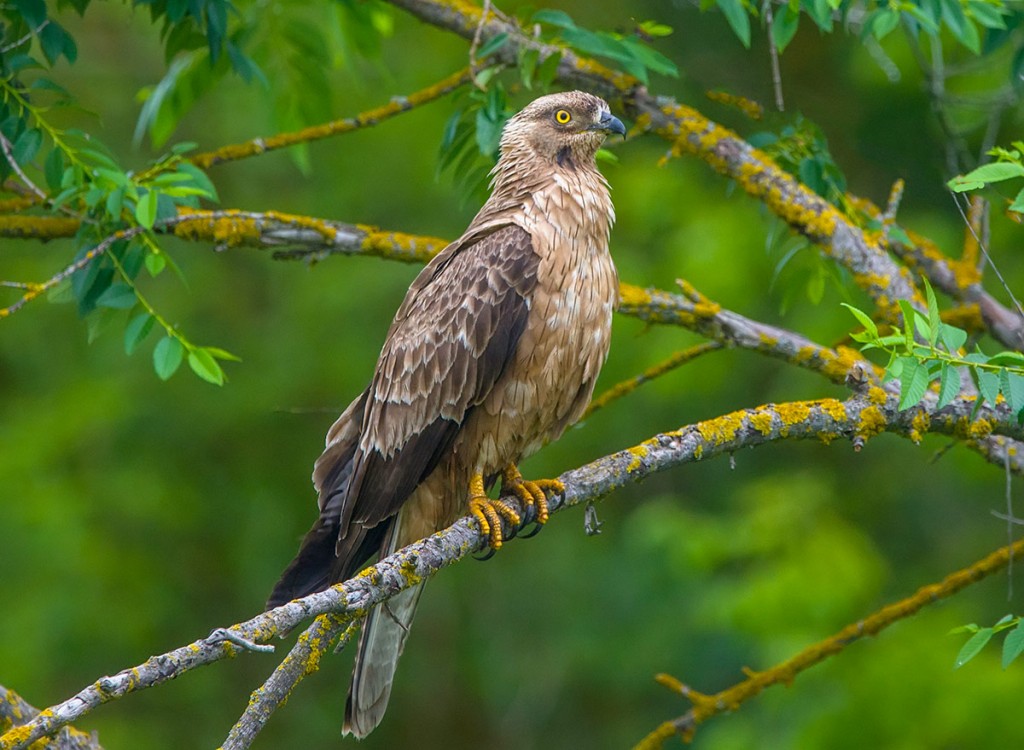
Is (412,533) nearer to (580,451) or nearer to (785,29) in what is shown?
(785,29)

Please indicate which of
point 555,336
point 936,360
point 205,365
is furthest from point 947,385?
point 205,365

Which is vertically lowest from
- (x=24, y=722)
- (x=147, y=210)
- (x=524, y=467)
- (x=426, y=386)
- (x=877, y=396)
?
(x=524, y=467)

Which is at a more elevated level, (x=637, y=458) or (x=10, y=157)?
(x=10, y=157)

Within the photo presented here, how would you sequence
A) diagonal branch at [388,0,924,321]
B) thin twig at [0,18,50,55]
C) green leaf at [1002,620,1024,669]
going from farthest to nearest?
diagonal branch at [388,0,924,321], thin twig at [0,18,50,55], green leaf at [1002,620,1024,669]

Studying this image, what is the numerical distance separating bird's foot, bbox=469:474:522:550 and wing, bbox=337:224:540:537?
18cm

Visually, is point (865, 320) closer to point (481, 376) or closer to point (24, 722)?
point (481, 376)

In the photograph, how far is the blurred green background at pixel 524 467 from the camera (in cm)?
710

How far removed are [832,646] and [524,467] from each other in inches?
184

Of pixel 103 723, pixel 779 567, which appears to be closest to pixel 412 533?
pixel 779 567

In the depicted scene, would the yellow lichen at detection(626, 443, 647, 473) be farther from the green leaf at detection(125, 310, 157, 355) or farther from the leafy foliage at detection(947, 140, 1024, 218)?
the green leaf at detection(125, 310, 157, 355)

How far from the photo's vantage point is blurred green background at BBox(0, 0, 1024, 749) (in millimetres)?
7102

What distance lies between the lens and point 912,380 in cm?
261

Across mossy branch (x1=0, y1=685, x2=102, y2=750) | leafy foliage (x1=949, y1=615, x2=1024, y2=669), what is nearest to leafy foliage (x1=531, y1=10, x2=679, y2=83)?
leafy foliage (x1=949, y1=615, x2=1024, y2=669)

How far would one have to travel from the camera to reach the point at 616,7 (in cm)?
860
